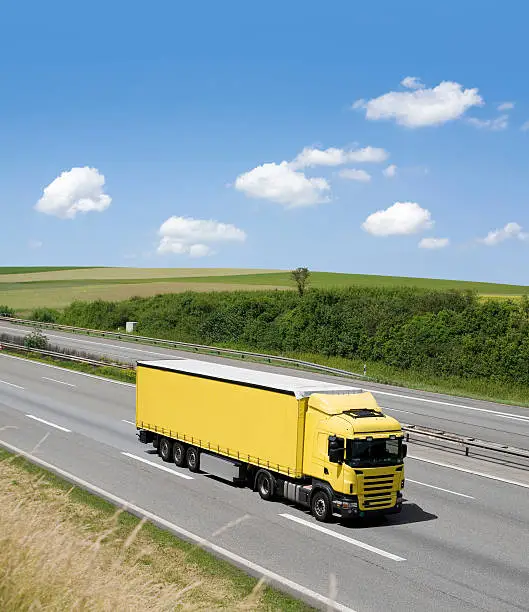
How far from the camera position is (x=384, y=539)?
1628 cm

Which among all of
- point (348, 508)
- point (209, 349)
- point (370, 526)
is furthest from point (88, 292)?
point (348, 508)

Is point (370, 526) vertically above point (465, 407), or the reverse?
point (465, 407)

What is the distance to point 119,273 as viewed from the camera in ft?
488

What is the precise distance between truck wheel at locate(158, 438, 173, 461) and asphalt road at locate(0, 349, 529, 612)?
0.38 m

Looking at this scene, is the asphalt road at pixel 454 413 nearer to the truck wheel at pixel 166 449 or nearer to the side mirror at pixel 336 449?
the truck wheel at pixel 166 449

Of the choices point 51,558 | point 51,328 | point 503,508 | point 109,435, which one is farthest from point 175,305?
point 51,558

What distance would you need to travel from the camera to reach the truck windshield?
1689cm

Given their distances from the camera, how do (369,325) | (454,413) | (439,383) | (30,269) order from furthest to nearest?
(30,269) → (369,325) → (439,383) → (454,413)

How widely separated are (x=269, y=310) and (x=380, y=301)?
12.6 meters

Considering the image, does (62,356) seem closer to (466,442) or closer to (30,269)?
(466,442)

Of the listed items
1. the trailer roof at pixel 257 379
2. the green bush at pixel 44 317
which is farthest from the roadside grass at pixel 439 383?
the green bush at pixel 44 317

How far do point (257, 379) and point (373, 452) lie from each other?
431cm

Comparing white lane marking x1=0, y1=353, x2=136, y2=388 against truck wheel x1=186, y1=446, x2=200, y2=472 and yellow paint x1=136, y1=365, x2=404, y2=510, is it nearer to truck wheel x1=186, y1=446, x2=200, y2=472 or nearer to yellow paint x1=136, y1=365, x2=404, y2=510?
truck wheel x1=186, y1=446, x2=200, y2=472

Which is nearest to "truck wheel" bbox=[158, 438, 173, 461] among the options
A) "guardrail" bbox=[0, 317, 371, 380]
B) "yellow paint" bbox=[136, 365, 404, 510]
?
"yellow paint" bbox=[136, 365, 404, 510]
